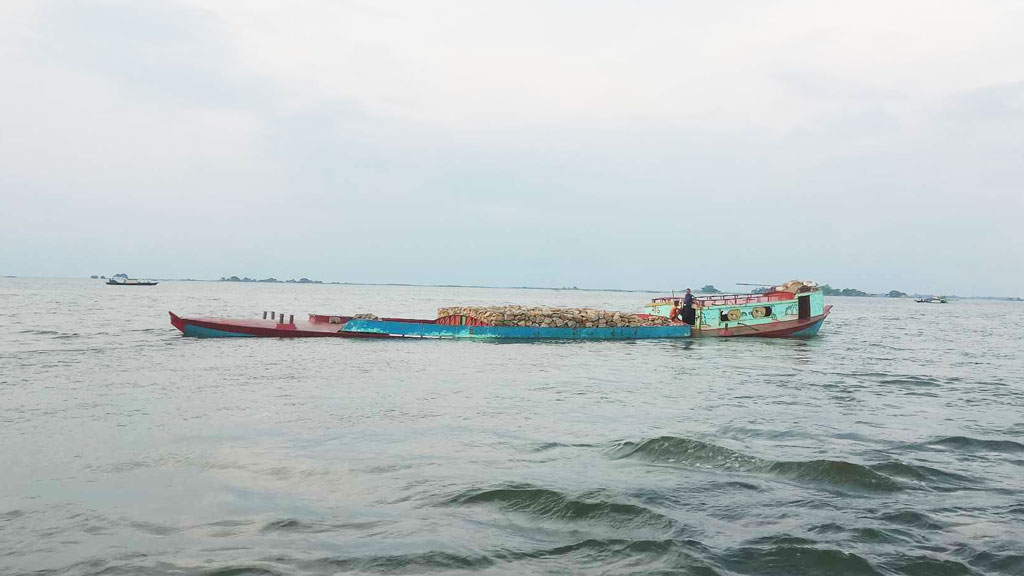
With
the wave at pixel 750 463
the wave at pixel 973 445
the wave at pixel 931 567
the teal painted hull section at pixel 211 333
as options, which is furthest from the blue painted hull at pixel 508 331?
the wave at pixel 931 567

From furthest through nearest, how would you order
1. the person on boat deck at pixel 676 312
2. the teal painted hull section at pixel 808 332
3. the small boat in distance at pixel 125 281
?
the small boat in distance at pixel 125 281
the teal painted hull section at pixel 808 332
the person on boat deck at pixel 676 312

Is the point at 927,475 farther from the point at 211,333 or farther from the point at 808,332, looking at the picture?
the point at 808,332

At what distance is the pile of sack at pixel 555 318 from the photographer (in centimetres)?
3625

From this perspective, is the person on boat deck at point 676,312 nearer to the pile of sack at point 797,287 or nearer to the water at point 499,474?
the pile of sack at point 797,287

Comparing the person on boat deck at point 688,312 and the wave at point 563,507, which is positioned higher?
the person on boat deck at point 688,312

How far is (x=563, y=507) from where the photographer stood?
323 inches

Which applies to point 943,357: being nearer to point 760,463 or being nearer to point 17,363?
point 760,463

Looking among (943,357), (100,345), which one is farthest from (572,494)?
(943,357)

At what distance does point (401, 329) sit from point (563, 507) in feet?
82.3

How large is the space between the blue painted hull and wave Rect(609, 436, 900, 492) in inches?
870

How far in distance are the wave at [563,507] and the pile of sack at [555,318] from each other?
87.4 ft

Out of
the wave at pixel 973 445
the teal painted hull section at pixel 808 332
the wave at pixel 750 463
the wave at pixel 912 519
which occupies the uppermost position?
the teal painted hull section at pixel 808 332

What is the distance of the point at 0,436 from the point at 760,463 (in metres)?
13.1

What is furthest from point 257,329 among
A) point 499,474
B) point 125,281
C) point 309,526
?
point 125,281
